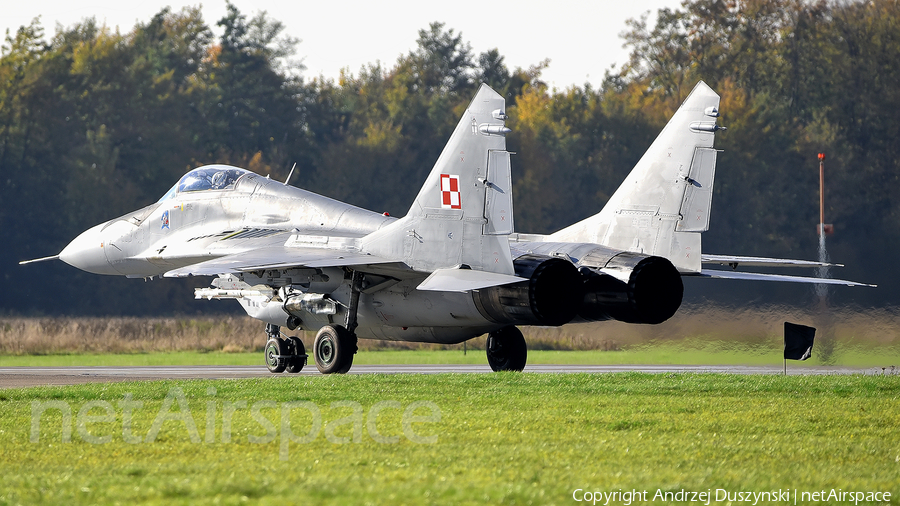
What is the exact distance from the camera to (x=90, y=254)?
2050 centimetres

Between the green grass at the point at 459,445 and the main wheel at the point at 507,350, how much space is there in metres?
4.17

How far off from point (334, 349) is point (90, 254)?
238 inches

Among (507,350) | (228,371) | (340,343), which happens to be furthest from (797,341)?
(228,371)

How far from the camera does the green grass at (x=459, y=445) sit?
6887 mm

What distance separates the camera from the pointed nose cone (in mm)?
20359

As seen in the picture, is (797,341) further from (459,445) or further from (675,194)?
(459,445)

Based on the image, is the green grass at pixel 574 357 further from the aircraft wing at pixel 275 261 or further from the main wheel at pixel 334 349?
the aircraft wing at pixel 275 261

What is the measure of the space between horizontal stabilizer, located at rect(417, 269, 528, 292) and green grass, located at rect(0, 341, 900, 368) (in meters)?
7.12

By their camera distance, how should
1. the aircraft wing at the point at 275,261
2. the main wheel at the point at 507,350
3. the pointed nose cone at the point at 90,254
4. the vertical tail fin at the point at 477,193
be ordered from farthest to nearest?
the pointed nose cone at the point at 90,254 < the main wheel at the point at 507,350 < the aircraft wing at the point at 275,261 < the vertical tail fin at the point at 477,193

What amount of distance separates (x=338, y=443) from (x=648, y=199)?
912cm

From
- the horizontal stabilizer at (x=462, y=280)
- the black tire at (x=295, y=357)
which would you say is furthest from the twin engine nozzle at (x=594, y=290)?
the black tire at (x=295, y=357)
